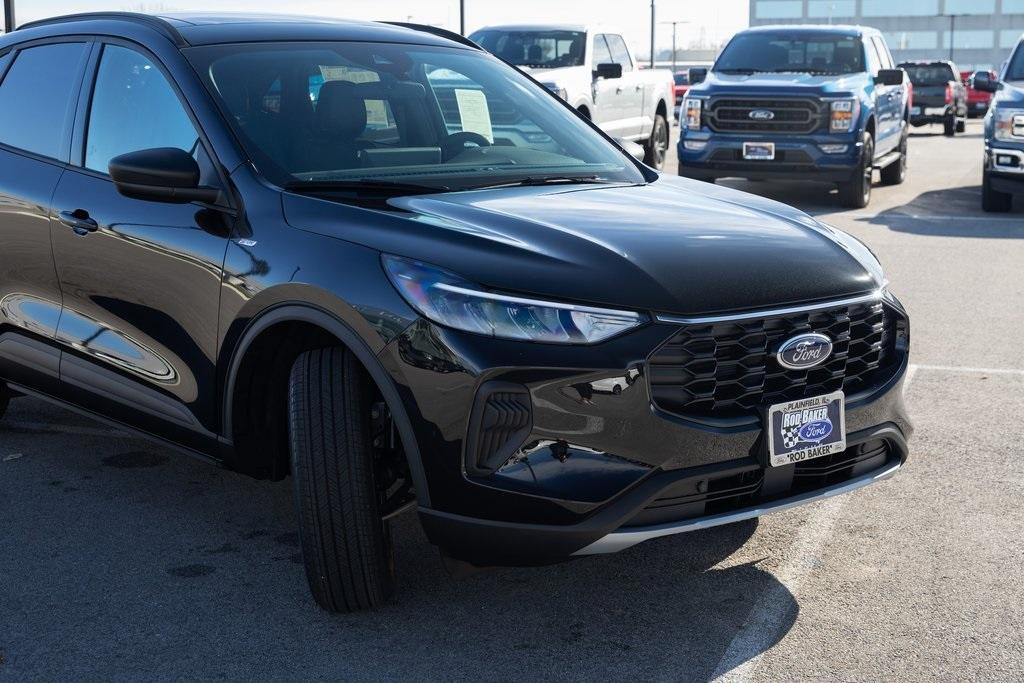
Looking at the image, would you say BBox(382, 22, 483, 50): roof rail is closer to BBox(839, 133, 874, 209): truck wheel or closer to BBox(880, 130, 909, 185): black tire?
BBox(839, 133, 874, 209): truck wheel

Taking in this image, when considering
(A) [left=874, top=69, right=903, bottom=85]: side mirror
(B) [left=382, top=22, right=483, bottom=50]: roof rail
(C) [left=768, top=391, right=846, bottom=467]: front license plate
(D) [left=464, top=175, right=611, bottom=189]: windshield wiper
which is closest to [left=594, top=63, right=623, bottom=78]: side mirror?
(A) [left=874, top=69, right=903, bottom=85]: side mirror

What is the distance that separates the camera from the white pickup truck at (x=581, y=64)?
52.4 ft

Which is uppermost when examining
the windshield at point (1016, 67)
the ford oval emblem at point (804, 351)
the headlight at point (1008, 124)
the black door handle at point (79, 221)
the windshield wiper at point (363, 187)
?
the windshield wiper at point (363, 187)

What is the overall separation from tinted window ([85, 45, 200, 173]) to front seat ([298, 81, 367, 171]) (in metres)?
0.38

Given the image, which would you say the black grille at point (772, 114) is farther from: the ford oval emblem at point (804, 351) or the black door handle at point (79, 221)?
the ford oval emblem at point (804, 351)

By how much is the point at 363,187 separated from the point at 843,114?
33.7 feet

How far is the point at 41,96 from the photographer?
16.4ft

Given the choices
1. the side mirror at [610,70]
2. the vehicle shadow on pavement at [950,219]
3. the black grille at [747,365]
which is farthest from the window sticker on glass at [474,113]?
the side mirror at [610,70]

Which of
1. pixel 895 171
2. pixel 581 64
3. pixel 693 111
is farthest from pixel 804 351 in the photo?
pixel 895 171

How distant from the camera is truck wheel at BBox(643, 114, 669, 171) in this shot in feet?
61.7

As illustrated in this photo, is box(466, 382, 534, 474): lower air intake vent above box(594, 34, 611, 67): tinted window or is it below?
below

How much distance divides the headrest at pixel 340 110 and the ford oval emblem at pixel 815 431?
5.92 ft

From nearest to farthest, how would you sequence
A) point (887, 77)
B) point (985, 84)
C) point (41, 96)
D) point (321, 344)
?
point (321, 344), point (41, 96), point (985, 84), point (887, 77)

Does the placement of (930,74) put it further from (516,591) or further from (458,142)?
(516,591)
